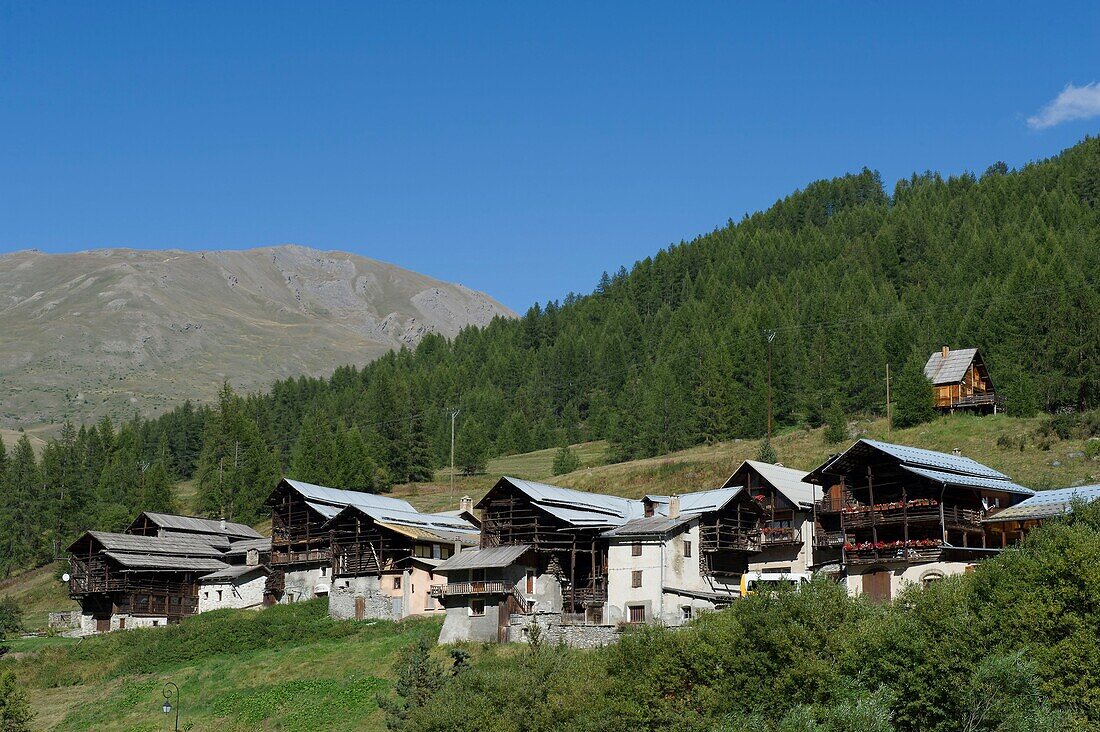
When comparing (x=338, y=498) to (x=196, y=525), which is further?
(x=196, y=525)

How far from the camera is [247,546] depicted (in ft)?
346

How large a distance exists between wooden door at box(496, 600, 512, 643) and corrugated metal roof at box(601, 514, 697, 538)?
25.8 feet

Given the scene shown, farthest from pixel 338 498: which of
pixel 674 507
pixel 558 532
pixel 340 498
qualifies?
pixel 674 507

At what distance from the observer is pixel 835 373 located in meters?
130

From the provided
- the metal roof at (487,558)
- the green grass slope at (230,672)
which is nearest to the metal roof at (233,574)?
the green grass slope at (230,672)

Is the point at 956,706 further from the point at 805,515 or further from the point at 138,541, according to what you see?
the point at 138,541

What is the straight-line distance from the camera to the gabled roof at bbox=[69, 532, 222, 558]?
97.1 metres

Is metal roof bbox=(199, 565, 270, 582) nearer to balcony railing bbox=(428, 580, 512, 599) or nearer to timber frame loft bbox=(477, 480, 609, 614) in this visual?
timber frame loft bbox=(477, 480, 609, 614)

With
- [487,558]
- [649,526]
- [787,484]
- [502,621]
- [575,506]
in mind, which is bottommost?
[502,621]

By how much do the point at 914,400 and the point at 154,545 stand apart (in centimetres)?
7357

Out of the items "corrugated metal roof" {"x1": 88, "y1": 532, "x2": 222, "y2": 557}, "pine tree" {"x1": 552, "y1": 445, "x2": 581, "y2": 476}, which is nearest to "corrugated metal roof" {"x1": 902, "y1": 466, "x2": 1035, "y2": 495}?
"corrugated metal roof" {"x1": 88, "y1": 532, "x2": 222, "y2": 557}

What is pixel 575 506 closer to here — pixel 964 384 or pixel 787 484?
pixel 787 484

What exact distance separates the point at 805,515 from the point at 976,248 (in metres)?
106

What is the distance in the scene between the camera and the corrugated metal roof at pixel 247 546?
101438mm
